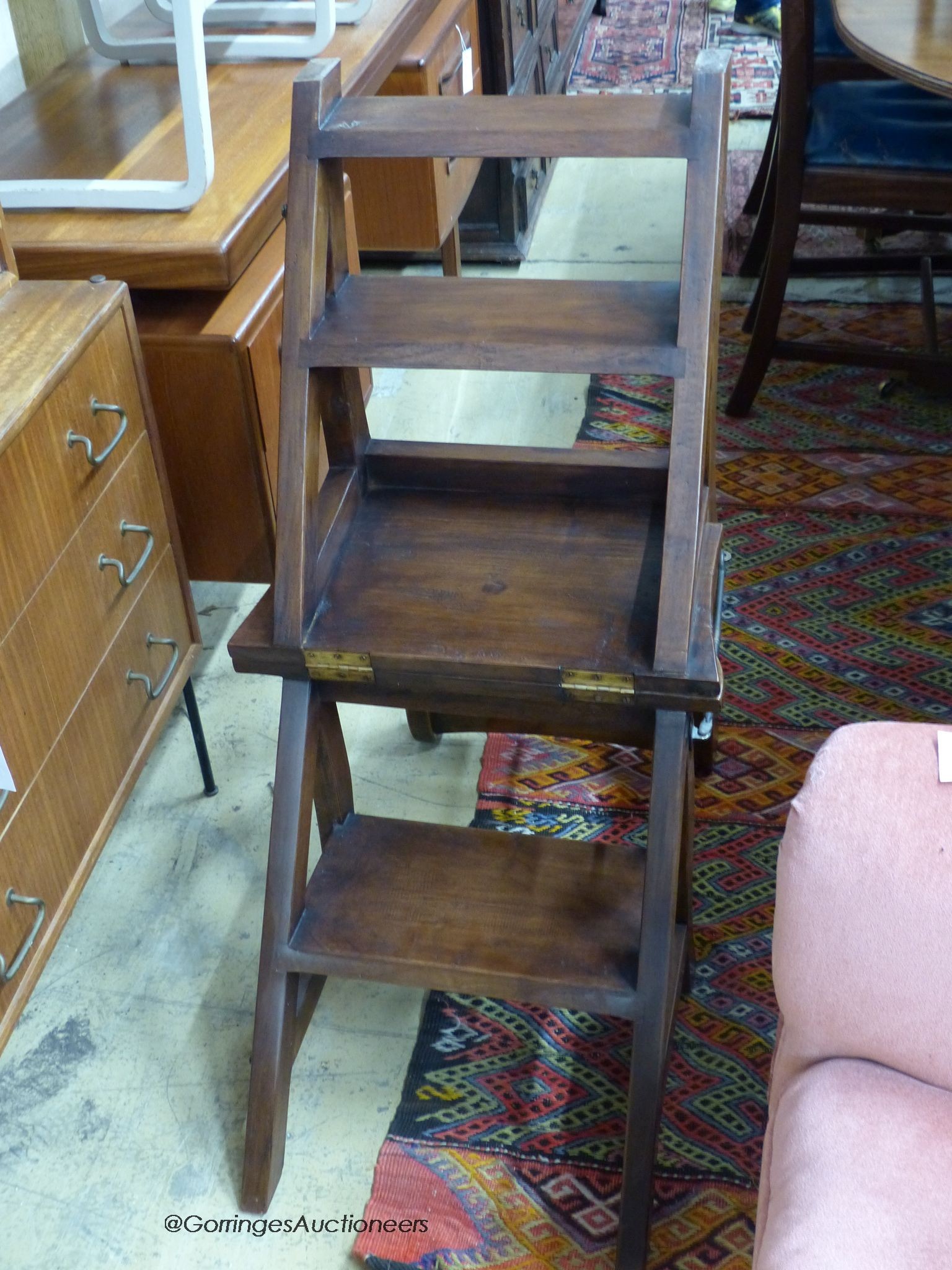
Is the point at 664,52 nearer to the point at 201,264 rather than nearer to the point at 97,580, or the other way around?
the point at 201,264

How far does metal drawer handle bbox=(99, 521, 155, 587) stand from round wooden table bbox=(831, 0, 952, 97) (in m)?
1.34

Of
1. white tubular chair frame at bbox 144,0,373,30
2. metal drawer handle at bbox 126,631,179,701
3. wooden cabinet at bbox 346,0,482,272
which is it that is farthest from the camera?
wooden cabinet at bbox 346,0,482,272

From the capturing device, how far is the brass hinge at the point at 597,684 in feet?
4.17

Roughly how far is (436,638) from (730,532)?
1.34m

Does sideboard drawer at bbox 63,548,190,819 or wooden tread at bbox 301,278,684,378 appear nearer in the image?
wooden tread at bbox 301,278,684,378

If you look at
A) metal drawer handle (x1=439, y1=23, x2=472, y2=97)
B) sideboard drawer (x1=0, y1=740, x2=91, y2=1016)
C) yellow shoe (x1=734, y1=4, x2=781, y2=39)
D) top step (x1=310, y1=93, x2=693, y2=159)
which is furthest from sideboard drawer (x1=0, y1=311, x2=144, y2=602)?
yellow shoe (x1=734, y1=4, x2=781, y2=39)

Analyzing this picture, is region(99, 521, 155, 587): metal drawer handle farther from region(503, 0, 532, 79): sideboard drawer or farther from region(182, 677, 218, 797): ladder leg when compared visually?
region(503, 0, 532, 79): sideboard drawer

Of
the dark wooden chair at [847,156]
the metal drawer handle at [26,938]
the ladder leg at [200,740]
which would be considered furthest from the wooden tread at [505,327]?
the dark wooden chair at [847,156]

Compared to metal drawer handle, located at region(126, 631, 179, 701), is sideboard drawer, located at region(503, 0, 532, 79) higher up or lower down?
higher up

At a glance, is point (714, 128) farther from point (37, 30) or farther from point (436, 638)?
point (37, 30)

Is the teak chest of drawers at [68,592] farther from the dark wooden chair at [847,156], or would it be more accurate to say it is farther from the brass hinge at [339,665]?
the dark wooden chair at [847,156]

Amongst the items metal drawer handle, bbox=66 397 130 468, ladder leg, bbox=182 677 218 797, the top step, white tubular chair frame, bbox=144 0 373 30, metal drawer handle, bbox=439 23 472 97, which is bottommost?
ladder leg, bbox=182 677 218 797

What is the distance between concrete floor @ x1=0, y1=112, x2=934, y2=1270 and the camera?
4.93 ft

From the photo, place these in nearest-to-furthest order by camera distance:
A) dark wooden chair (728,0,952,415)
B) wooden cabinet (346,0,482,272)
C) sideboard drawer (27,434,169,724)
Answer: sideboard drawer (27,434,169,724)
dark wooden chair (728,0,952,415)
wooden cabinet (346,0,482,272)
